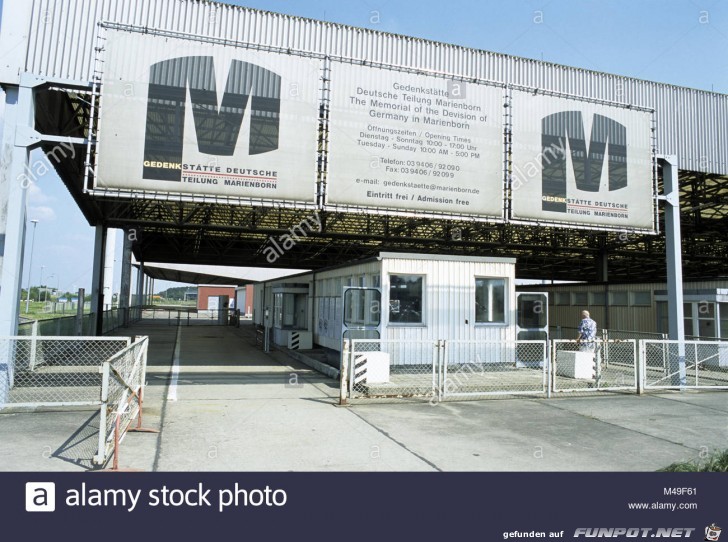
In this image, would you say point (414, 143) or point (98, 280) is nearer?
point (414, 143)

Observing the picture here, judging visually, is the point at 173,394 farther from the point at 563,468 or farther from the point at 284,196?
the point at 563,468

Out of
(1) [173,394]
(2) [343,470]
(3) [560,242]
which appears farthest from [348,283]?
(3) [560,242]

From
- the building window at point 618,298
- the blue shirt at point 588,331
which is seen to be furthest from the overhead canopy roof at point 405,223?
the blue shirt at point 588,331

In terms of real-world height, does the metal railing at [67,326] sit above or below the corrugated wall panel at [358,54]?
below

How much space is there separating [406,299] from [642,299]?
486 inches

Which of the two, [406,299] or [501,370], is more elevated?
[406,299]

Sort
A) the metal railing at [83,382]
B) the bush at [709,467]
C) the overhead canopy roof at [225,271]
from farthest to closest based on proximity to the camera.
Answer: the overhead canopy roof at [225,271]
the metal railing at [83,382]
the bush at [709,467]

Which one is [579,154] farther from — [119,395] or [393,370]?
[119,395]

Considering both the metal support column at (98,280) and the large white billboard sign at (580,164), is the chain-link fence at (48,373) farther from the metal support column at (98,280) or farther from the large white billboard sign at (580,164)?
the large white billboard sign at (580,164)

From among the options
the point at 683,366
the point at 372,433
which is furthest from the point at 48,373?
the point at 683,366

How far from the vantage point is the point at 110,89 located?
1080 centimetres

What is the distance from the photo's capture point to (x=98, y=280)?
74.0 feet

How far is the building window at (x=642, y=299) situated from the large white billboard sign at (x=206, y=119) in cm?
1582

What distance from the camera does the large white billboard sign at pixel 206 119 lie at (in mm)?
10820
